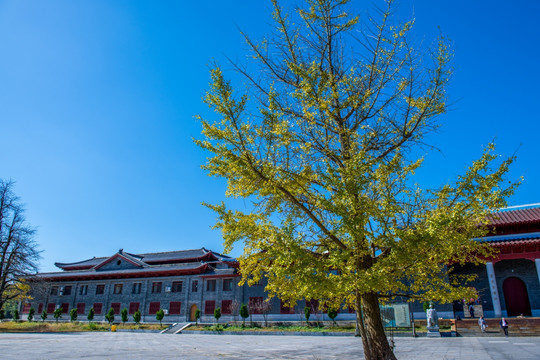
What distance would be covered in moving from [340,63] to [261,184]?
304 centimetres

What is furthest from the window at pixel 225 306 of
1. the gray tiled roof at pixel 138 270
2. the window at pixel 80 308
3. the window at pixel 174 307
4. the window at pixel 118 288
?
the window at pixel 80 308

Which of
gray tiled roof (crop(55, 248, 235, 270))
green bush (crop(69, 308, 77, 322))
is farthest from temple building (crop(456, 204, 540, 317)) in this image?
green bush (crop(69, 308, 77, 322))

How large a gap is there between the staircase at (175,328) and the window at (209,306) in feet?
6.79

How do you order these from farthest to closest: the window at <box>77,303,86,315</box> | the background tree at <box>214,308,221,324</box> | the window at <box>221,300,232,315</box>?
the window at <box>77,303,86,315</box>, the window at <box>221,300,232,315</box>, the background tree at <box>214,308,221,324</box>

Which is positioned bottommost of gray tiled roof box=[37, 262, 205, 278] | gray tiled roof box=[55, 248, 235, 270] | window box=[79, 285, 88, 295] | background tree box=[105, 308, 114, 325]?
background tree box=[105, 308, 114, 325]

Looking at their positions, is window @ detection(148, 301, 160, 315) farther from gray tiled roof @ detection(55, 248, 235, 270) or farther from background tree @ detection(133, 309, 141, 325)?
gray tiled roof @ detection(55, 248, 235, 270)

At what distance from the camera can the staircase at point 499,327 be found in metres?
18.1

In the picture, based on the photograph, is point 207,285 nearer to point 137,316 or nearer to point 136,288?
point 137,316

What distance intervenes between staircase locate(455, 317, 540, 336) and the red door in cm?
426

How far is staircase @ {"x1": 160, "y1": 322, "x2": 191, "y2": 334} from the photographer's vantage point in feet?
96.9

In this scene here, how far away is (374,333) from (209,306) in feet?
99.6

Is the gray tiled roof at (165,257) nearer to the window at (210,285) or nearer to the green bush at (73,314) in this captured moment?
the window at (210,285)

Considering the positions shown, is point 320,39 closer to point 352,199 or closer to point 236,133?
point 236,133

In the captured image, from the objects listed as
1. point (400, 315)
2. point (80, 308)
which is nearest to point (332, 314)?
point (400, 315)
